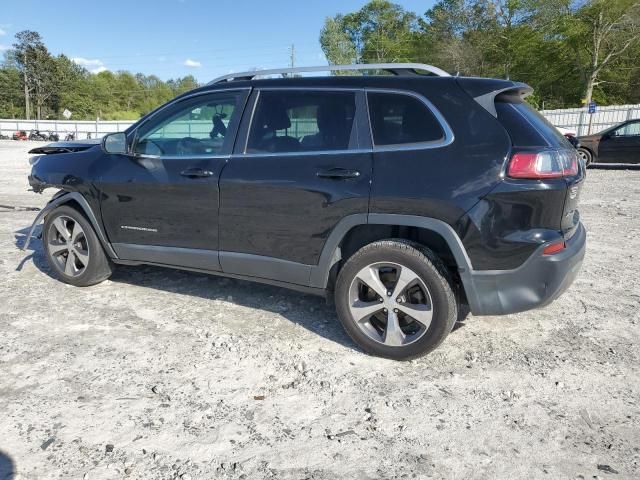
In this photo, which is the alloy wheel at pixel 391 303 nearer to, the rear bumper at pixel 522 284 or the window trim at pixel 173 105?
the rear bumper at pixel 522 284

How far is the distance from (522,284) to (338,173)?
4.45 ft

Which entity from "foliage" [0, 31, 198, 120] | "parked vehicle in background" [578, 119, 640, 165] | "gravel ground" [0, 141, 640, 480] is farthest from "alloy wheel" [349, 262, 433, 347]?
"foliage" [0, 31, 198, 120]

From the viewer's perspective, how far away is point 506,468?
2.36 meters

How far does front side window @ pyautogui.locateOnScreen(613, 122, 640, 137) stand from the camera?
1503cm

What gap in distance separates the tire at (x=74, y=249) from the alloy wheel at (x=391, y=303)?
2544 mm

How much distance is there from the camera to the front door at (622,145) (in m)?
15.0

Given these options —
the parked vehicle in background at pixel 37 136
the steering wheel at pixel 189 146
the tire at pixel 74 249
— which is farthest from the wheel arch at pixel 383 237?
the parked vehicle in background at pixel 37 136

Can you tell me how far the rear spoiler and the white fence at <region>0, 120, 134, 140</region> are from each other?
168 feet

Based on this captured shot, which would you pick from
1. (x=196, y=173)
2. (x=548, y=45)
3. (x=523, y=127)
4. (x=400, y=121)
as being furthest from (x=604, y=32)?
(x=196, y=173)

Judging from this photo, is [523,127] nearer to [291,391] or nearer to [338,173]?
[338,173]

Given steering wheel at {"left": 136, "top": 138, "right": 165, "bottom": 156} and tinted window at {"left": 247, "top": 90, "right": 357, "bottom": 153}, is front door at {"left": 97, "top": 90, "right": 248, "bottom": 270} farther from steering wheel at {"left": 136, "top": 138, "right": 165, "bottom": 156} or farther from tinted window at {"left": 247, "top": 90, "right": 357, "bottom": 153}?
tinted window at {"left": 247, "top": 90, "right": 357, "bottom": 153}

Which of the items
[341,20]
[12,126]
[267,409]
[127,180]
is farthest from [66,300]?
[341,20]

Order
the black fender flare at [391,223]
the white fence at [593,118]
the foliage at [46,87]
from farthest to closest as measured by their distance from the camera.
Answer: the foliage at [46,87] < the white fence at [593,118] < the black fender flare at [391,223]

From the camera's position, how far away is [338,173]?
335 centimetres
